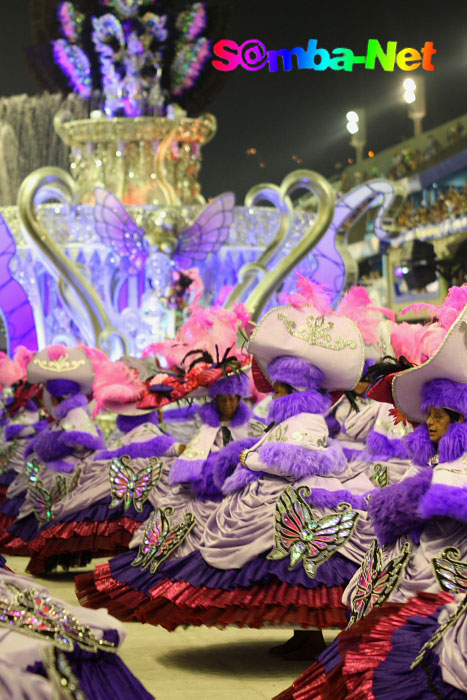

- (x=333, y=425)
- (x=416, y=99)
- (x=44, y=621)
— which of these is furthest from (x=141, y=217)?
(x=44, y=621)

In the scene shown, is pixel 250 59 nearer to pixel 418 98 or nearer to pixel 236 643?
pixel 418 98

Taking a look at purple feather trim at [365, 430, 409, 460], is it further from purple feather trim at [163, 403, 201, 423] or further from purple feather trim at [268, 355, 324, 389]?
purple feather trim at [163, 403, 201, 423]

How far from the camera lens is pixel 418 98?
16.2 meters

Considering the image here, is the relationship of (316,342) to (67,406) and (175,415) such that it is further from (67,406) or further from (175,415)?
(175,415)

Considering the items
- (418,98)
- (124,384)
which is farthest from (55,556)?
(418,98)

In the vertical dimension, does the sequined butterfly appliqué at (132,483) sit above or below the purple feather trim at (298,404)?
below

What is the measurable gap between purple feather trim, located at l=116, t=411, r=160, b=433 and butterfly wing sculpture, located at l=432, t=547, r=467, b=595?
458 cm

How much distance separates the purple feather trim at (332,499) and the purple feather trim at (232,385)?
1236 mm

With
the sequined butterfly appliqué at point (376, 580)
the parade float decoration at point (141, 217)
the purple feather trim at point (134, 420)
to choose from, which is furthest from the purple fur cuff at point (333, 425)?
the parade float decoration at point (141, 217)

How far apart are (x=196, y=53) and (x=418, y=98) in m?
3.39

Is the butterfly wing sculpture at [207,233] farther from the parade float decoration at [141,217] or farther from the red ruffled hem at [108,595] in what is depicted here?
the red ruffled hem at [108,595]

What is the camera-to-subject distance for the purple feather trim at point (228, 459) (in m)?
5.54

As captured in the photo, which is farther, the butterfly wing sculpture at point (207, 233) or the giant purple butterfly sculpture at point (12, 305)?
the giant purple butterfly sculpture at point (12, 305)

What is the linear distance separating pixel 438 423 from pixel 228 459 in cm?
196
